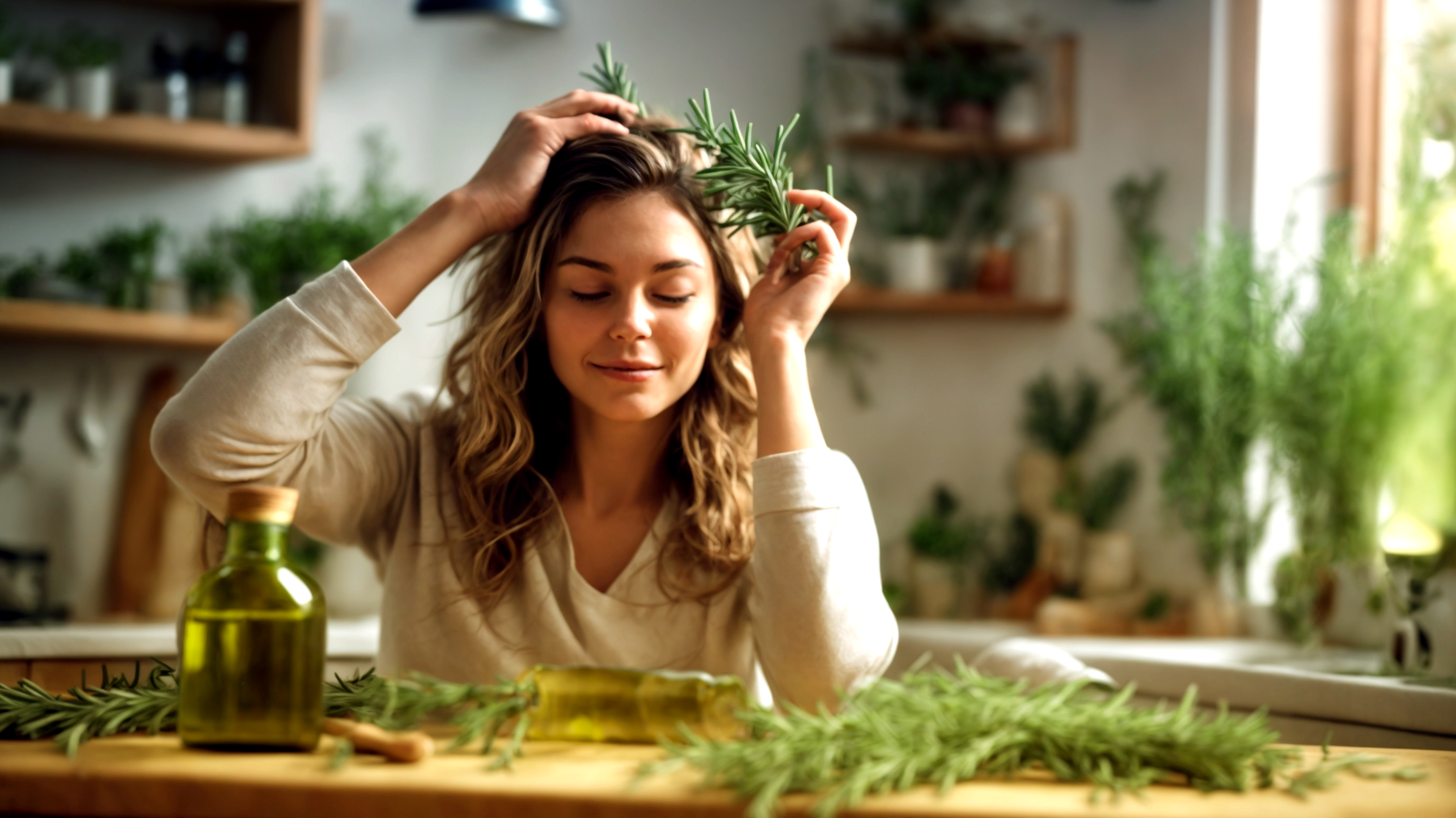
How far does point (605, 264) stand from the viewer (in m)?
1.14

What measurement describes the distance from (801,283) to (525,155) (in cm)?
29

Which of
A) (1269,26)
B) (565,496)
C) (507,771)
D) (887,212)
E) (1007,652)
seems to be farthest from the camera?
(887,212)

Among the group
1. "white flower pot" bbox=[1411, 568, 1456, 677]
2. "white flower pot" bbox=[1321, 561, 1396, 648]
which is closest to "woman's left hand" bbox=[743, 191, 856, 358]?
"white flower pot" bbox=[1411, 568, 1456, 677]

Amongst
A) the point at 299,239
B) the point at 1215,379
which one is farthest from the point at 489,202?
the point at 1215,379

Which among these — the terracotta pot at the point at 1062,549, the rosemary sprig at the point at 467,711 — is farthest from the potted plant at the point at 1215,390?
the rosemary sprig at the point at 467,711

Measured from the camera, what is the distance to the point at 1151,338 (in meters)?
2.62

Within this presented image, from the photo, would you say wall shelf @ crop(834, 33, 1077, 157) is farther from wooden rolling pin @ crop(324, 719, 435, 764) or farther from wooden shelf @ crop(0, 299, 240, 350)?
wooden rolling pin @ crop(324, 719, 435, 764)

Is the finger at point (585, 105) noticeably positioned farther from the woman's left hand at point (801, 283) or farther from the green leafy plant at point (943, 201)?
the green leafy plant at point (943, 201)

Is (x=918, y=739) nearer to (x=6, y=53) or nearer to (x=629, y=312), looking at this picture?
(x=629, y=312)

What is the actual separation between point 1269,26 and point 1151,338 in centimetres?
74

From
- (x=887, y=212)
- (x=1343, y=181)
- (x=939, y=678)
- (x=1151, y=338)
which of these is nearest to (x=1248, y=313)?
(x=1151, y=338)

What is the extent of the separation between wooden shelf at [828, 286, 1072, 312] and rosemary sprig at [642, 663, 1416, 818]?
89.6 inches

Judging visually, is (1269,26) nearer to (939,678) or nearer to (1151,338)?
(1151,338)

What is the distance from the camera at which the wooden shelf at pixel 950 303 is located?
2961 mm
